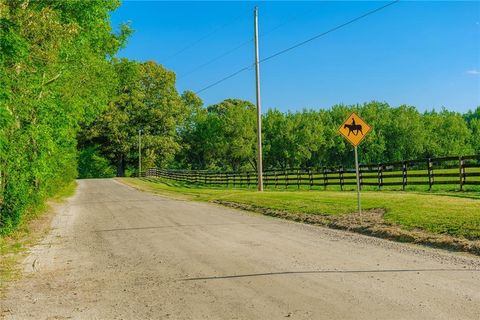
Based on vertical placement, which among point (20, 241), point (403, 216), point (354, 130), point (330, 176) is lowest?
point (20, 241)

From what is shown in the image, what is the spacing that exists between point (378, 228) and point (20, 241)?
9.09m

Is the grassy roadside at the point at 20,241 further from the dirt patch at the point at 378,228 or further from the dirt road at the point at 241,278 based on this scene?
the dirt patch at the point at 378,228

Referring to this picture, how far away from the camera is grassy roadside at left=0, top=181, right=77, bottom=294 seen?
852cm

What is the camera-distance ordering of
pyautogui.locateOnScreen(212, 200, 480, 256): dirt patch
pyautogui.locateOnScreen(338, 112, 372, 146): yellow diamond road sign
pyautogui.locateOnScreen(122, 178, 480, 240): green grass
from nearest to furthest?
1. pyautogui.locateOnScreen(212, 200, 480, 256): dirt patch
2. pyautogui.locateOnScreen(122, 178, 480, 240): green grass
3. pyautogui.locateOnScreen(338, 112, 372, 146): yellow diamond road sign

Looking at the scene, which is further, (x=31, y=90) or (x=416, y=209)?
(x=416, y=209)

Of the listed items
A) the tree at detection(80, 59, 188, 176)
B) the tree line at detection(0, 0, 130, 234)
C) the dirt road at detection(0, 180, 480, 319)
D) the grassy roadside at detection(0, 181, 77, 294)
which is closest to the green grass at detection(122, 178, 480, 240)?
the dirt road at detection(0, 180, 480, 319)

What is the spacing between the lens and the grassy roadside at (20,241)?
8.52 metres

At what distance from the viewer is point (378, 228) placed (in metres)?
12.2

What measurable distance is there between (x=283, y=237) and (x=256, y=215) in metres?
6.06

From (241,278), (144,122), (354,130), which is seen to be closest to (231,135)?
(144,122)

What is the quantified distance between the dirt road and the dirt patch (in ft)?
2.14

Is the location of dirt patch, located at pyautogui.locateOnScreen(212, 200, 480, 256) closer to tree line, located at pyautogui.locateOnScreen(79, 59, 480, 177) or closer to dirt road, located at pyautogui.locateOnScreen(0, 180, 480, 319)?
dirt road, located at pyautogui.locateOnScreen(0, 180, 480, 319)

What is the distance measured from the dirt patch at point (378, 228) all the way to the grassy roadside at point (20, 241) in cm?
779

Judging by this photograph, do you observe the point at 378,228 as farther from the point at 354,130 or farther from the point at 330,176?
the point at 330,176
